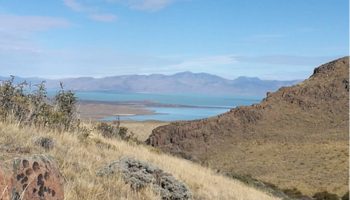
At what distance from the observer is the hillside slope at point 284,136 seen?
137ft

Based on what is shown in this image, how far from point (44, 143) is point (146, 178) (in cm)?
179

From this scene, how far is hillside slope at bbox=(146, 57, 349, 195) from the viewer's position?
4162 cm

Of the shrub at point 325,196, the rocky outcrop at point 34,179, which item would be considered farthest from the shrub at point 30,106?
the shrub at point 325,196

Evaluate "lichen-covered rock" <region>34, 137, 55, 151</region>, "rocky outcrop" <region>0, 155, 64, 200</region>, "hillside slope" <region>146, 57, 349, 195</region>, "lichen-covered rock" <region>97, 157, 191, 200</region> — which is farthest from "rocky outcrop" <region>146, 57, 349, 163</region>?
"rocky outcrop" <region>0, 155, 64, 200</region>

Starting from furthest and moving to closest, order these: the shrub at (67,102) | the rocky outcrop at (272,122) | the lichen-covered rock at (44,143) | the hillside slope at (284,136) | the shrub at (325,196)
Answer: the rocky outcrop at (272,122), the hillside slope at (284,136), the shrub at (325,196), the shrub at (67,102), the lichen-covered rock at (44,143)

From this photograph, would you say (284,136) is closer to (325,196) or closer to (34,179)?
(325,196)

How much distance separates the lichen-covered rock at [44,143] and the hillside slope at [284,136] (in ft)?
101

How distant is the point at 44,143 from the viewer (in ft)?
25.5

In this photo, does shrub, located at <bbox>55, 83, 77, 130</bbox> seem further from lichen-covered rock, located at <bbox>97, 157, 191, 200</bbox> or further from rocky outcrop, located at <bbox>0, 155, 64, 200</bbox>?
rocky outcrop, located at <bbox>0, 155, 64, 200</bbox>

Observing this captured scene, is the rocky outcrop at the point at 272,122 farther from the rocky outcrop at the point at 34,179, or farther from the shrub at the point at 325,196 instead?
the rocky outcrop at the point at 34,179

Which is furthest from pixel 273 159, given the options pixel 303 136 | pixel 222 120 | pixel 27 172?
pixel 27 172

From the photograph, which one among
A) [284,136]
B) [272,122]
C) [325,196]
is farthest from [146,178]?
[272,122]

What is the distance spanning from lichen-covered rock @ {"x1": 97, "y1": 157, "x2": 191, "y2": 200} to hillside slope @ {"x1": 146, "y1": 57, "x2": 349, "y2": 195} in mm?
30076

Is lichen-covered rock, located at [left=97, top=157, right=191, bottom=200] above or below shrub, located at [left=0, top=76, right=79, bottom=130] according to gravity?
below
